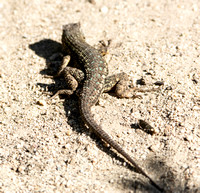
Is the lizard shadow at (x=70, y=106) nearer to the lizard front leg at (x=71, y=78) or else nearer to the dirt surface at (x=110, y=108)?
the dirt surface at (x=110, y=108)

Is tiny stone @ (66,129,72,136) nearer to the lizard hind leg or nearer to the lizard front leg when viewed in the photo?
the lizard front leg

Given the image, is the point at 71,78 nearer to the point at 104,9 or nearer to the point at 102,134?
the point at 102,134

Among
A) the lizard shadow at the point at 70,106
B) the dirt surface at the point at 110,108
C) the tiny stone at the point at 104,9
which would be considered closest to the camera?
the lizard shadow at the point at 70,106

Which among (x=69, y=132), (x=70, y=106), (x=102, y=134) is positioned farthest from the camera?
(x=70, y=106)

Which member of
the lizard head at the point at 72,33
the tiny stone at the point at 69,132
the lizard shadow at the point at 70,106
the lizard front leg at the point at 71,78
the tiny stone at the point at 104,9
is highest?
the tiny stone at the point at 104,9

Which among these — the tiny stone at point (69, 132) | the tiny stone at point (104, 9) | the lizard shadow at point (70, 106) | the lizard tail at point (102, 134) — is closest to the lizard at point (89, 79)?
the lizard tail at point (102, 134)

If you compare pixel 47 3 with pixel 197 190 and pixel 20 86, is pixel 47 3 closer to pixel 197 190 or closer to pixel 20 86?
pixel 20 86

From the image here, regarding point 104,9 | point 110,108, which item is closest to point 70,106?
point 110,108
